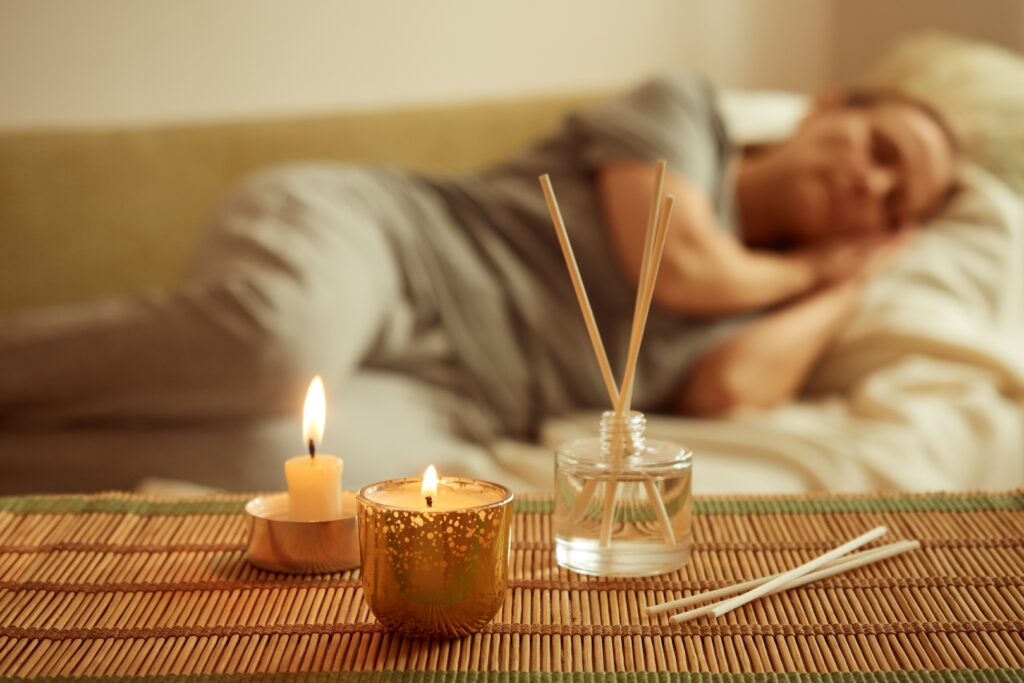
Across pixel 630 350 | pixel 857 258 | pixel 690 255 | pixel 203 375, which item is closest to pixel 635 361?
pixel 630 350

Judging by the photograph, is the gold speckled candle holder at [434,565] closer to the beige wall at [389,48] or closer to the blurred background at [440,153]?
the blurred background at [440,153]

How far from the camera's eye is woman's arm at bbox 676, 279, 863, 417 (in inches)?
57.7

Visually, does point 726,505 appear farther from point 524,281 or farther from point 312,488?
point 524,281

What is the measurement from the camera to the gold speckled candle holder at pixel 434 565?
46 cm

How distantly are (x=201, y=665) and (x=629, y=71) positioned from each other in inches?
77.0

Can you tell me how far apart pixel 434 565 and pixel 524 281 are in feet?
3.54

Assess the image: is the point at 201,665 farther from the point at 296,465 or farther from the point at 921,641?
the point at 921,641

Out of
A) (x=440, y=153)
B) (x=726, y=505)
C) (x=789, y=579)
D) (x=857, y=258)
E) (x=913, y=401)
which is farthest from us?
(x=440, y=153)

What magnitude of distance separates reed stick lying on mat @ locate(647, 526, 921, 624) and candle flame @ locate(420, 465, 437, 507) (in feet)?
0.43

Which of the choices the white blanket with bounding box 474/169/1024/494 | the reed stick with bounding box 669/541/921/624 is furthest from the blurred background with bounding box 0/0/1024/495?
the reed stick with bounding box 669/541/921/624

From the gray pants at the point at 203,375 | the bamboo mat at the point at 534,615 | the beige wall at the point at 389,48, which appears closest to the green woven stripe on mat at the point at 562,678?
the bamboo mat at the point at 534,615

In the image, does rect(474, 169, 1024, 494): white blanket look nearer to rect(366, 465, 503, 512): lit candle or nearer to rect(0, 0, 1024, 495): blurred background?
rect(0, 0, 1024, 495): blurred background

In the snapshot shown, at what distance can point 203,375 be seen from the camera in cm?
120

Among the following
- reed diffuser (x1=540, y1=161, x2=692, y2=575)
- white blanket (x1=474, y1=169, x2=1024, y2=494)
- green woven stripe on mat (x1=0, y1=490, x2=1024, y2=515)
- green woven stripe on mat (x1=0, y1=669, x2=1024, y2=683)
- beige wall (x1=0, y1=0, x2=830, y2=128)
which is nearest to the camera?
green woven stripe on mat (x1=0, y1=669, x2=1024, y2=683)
